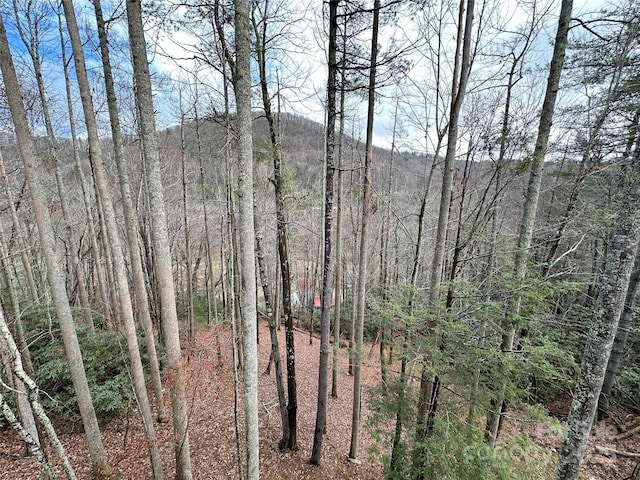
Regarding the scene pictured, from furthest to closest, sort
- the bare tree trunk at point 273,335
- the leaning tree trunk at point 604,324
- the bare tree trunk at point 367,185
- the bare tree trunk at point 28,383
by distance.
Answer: the bare tree trunk at point 273,335, the bare tree trunk at point 367,185, the leaning tree trunk at point 604,324, the bare tree trunk at point 28,383

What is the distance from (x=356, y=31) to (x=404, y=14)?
32.8 inches

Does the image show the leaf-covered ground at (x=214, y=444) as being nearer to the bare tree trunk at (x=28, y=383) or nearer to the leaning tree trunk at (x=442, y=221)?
the leaning tree trunk at (x=442, y=221)

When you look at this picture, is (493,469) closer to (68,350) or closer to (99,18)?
(68,350)

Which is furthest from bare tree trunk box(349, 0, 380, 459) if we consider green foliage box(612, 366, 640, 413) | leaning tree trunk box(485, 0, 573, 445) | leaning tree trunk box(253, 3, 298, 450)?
green foliage box(612, 366, 640, 413)

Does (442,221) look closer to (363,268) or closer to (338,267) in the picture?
(363,268)

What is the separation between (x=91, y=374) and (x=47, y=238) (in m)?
4.78

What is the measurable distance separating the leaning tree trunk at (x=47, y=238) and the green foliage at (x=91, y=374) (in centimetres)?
152

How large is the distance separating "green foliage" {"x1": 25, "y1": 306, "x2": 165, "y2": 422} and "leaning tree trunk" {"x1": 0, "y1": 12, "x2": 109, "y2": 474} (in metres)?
1.52

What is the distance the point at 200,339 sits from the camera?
38.5 ft

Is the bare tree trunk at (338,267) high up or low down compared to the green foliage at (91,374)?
up

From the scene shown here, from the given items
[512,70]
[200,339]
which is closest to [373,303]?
[512,70]

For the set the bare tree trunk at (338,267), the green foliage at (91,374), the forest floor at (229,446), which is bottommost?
the forest floor at (229,446)

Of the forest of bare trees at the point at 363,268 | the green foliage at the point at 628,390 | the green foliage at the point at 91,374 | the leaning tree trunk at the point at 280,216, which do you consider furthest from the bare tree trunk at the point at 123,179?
the green foliage at the point at 628,390

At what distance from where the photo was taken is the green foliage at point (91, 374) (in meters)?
6.36
